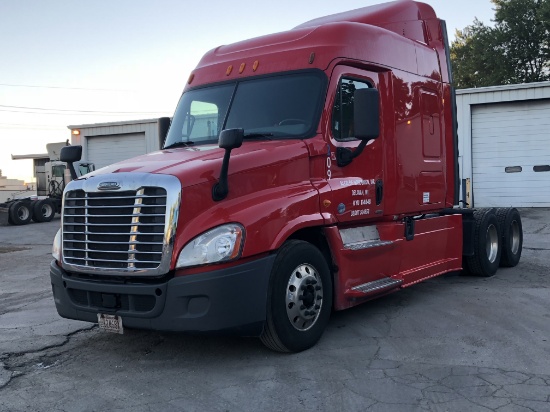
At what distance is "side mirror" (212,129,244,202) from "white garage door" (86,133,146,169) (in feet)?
72.7

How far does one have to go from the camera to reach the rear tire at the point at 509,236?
31.4 feet

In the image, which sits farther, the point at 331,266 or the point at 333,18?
the point at 333,18

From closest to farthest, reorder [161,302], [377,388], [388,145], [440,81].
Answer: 1. [377,388]
2. [161,302]
3. [388,145]
4. [440,81]

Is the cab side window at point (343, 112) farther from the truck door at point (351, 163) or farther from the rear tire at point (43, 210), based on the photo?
the rear tire at point (43, 210)

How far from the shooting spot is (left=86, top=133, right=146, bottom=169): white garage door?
87.6 feet

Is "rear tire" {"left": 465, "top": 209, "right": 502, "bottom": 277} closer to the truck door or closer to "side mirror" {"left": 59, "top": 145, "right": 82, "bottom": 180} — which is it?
the truck door

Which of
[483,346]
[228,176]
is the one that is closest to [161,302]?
[228,176]

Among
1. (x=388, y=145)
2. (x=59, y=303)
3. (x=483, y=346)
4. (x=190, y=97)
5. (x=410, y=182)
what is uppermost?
(x=190, y=97)

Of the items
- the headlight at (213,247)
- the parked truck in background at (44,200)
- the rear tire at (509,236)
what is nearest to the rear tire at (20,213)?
the parked truck in background at (44,200)

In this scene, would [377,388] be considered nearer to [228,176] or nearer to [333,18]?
[228,176]

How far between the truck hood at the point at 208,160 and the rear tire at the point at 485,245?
14.3 ft

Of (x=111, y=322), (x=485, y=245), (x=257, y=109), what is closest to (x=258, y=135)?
(x=257, y=109)

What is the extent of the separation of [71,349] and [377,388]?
3.03m

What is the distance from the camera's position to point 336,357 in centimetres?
519
